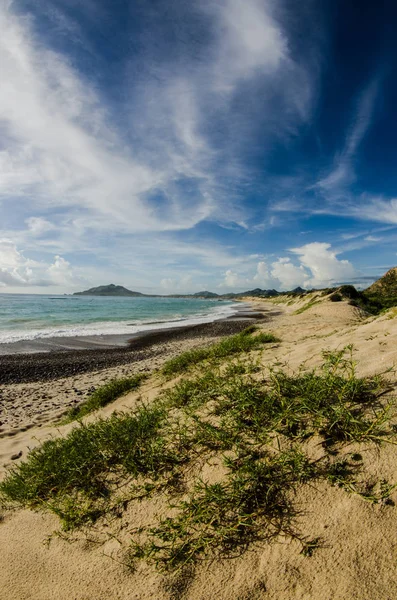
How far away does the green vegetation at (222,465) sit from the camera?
2.19 meters

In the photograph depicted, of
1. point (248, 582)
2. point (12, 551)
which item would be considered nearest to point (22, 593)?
point (12, 551)

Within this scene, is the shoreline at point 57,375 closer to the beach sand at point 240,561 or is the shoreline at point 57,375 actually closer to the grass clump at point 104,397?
the grass clump at point 104,397

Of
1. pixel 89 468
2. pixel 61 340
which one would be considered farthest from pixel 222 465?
pixel 61 340

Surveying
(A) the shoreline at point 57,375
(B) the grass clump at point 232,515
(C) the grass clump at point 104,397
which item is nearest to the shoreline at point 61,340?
(A) the shoreline at point 57,375

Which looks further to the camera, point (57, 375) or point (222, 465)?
point (57, 375)

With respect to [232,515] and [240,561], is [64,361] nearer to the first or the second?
[232,515]

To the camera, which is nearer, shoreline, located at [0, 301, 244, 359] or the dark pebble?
the dark pebble

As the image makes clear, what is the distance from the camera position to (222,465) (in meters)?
2.76

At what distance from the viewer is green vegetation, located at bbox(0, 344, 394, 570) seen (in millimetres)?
2188

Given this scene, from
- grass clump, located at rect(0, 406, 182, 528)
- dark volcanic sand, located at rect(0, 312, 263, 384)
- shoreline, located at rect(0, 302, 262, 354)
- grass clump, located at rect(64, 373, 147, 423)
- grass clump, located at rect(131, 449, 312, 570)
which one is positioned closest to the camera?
grass clump, located at rect(131, 449, 312, 570)

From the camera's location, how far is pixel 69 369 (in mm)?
13562

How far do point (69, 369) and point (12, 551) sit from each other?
1210 centimetres

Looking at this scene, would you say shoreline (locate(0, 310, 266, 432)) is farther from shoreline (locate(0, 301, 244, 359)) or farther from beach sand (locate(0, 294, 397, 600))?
beach sand (locate(0, 294, 397, 600))

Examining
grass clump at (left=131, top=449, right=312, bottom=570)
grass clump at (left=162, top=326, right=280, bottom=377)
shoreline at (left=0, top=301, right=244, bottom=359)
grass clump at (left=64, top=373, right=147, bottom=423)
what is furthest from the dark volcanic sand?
grass clump at (left=131, top=449, right=312, bottom=570)
